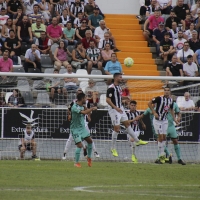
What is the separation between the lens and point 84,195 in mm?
12930

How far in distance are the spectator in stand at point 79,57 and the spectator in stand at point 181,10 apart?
5343 millimetres

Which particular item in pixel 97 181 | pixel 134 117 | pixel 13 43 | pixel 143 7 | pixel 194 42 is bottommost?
pixel 97 181

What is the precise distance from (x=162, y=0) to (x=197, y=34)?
124 inches

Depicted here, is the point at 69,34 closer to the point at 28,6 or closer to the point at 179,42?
the point at 28,6

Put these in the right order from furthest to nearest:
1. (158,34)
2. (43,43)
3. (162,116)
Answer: (158,34) < (43,43) < (162,116)

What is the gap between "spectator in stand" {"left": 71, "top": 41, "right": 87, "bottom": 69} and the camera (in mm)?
25438


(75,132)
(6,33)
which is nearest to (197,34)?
(6,33)

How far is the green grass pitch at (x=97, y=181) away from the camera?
42.5 feet

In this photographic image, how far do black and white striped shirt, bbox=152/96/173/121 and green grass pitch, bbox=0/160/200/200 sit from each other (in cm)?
199

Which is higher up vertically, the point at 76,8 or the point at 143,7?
the point at 143,7

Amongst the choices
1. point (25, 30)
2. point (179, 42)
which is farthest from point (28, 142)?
point (179, 42)

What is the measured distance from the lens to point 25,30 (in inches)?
1033

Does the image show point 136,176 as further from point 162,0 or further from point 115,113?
point 162,0

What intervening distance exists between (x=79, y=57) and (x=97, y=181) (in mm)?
11224
